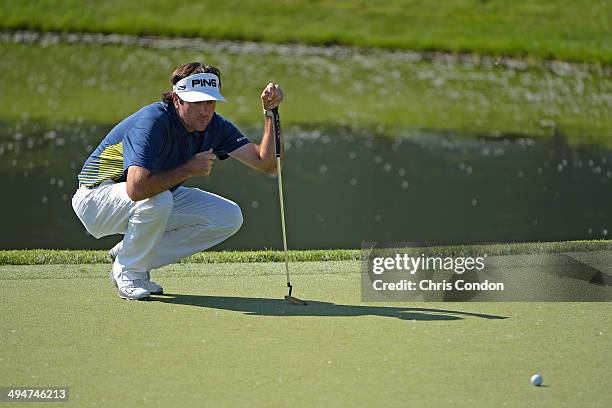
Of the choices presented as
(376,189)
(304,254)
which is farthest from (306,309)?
(376,189)

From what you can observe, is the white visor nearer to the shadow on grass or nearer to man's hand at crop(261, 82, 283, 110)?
man's hand at crop(261, 82, 283, 110)

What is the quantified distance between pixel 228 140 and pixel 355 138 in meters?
14.8

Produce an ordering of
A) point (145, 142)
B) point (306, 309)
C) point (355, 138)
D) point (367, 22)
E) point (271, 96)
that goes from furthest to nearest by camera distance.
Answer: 1. point (367, 22)
2. point (355, 138)
3. point (271, 96)
4. point (145, 142)
5. point (306, 309)

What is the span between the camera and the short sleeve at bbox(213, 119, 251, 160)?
7.03 m

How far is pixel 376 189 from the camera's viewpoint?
18.4m

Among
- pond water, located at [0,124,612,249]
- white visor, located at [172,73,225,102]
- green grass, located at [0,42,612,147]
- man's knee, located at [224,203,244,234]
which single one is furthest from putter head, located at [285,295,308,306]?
green grass, located at [0,42,612,147]

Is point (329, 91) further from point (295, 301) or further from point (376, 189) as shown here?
point (295, 301)

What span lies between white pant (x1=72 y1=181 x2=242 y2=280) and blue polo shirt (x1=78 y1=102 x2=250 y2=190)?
10 centimetres

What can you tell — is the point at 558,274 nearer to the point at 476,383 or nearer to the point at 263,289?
the point at 263,289

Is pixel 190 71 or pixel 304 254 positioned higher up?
pixel 190 71

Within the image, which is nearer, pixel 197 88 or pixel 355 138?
pixel 197 88

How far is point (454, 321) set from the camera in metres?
6.05

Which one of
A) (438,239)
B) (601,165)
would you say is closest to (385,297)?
(438,239)

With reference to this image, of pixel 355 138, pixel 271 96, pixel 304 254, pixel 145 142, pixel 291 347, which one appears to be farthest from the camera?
pixel 355 138
